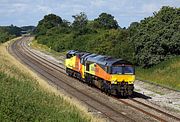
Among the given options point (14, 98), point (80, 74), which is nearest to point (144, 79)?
point (80, 74)

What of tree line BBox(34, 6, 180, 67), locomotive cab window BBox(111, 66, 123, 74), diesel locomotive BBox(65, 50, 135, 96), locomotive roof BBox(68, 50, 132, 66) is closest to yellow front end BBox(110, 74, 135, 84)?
diesel locomotive BBox(65, 50, 135, 96)

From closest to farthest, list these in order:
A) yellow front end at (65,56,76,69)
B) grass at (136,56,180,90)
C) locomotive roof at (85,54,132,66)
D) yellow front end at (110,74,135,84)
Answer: yellow front end at (110,74,135,84), locomotive roof at (85,54,132,66), grass at (136,56,180,90), yellow front end at (65,56,76,69)

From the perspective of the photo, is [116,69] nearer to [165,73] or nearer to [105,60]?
[105,60]

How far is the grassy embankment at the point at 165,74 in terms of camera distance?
39.8 metres

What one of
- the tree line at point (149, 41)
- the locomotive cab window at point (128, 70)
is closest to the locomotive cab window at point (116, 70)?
the locomotive cab window at point (128, 70)

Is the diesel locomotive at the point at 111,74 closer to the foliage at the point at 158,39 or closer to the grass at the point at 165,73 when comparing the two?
the grass at the point at 165,73

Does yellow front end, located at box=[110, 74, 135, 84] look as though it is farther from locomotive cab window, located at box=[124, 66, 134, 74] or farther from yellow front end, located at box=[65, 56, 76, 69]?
yellow front end, located at box=[65, 56, 76, 69]

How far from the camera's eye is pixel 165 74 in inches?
1686

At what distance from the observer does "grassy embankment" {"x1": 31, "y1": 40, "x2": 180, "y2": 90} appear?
3975 cm

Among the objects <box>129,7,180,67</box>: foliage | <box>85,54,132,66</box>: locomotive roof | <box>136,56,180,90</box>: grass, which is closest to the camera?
<box>85,54,132,66</box>: locomotive roof

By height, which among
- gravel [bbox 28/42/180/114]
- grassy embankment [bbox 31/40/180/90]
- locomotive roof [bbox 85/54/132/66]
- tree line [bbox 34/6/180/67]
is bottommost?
gravel [bbox 28/42/180/114]

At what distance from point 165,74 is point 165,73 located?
21 centimetres

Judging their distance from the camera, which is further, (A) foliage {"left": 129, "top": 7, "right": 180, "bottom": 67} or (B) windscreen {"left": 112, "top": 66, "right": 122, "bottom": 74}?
(A) foliage {"left": 129, "top": 7, "right": 180, "bottom": 67}

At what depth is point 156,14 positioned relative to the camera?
176 feet
